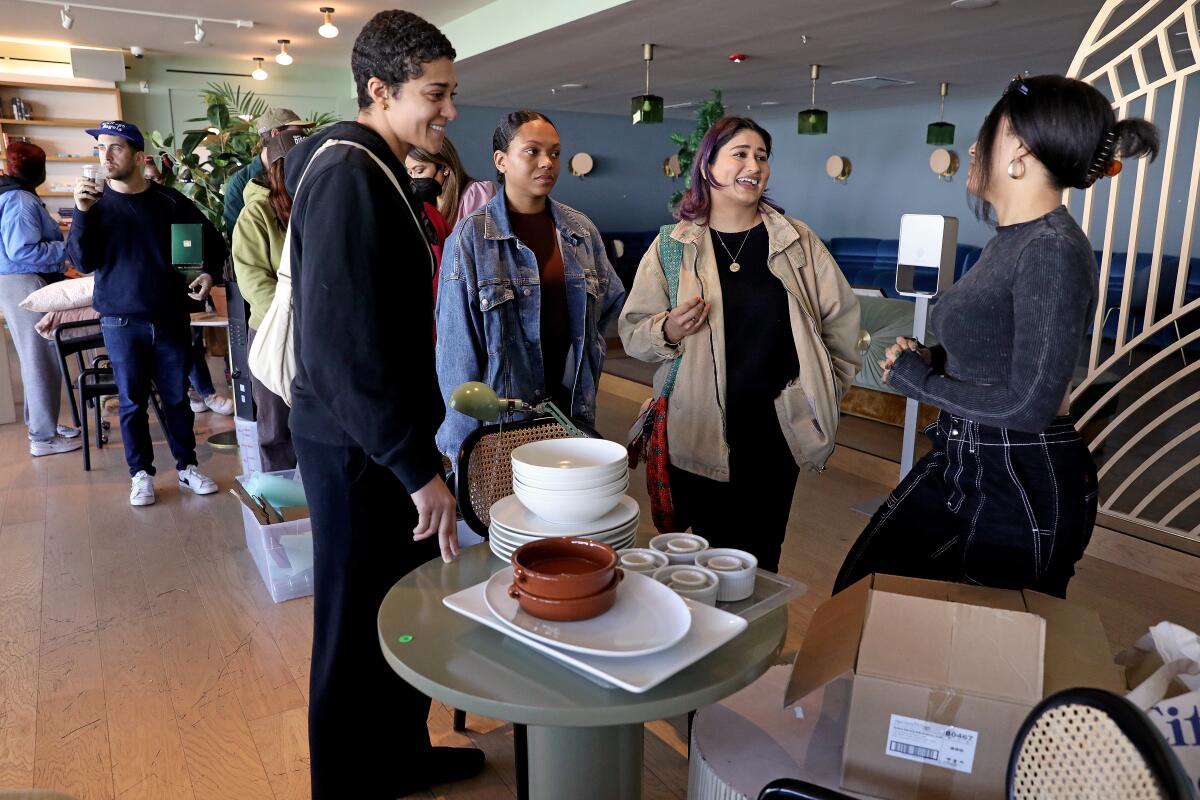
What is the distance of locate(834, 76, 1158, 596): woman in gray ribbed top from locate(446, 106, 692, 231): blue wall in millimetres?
11579

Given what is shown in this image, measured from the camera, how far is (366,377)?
4.72 feet

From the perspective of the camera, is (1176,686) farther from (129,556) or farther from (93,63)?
(93,63)

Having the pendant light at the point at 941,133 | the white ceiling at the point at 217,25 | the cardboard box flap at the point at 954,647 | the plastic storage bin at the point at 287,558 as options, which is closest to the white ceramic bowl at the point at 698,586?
the cardboard box flap at the point at 954,647

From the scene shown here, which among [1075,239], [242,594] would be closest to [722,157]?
[1075,239]

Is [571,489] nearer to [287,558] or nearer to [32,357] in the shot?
[287,558]

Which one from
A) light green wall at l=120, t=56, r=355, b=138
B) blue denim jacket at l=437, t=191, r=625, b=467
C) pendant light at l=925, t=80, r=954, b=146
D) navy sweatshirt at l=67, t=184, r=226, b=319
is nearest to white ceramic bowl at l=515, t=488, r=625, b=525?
blue denim jacket at l=437, t=191, r=625, b=467

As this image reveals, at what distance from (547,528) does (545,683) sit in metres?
0.33

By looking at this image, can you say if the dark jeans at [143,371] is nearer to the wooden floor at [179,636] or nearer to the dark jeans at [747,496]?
the wooden floor at [179,636]

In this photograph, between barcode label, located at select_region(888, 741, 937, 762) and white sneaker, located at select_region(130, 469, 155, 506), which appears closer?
barcode label, located at select_region(888, 741, 937, 762)

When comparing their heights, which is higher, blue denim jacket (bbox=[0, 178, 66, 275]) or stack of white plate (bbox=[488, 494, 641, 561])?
blue denim jacket (bbox=[0, 178, 66, 275])

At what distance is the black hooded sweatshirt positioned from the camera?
143 centimetres

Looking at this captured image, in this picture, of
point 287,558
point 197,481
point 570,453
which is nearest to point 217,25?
point 197,481

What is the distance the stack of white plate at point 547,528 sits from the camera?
1.37 m

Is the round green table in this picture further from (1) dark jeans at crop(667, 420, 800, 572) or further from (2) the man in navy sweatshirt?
(2) the man in navy sweatshirt
